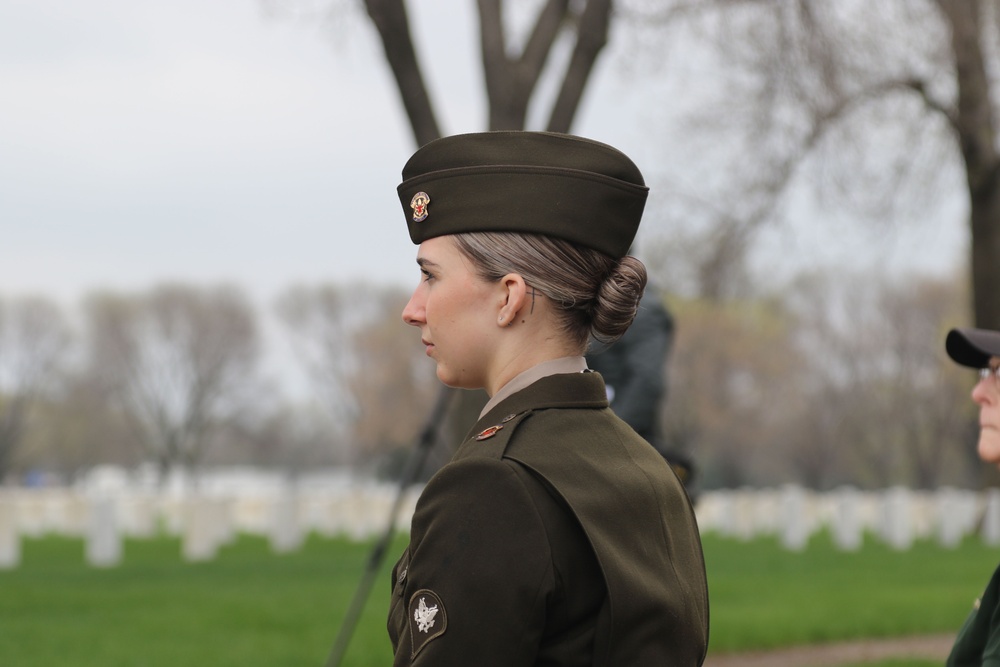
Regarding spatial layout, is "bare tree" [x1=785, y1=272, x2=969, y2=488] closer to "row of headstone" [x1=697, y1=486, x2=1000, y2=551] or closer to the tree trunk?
"row of headstone" [x1=697, y1=486, x2=1000, y2=551]

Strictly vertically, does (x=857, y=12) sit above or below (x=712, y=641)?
above

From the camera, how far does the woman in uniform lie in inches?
72.4

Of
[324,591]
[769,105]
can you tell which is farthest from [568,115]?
[324,591]

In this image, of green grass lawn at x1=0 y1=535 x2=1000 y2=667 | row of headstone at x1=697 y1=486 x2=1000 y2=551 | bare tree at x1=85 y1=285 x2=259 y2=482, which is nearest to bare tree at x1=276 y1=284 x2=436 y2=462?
bare tree at x1=85 y1=285 x2=259 y2=482

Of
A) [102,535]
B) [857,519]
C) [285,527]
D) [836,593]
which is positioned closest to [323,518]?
[285,527]

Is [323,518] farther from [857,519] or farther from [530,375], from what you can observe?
[530,375]

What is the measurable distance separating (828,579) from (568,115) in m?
6.31

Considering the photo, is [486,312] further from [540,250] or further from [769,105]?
[769,105]

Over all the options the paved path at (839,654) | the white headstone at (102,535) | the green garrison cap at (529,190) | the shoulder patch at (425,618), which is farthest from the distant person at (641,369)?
the white headstone at (102,535)

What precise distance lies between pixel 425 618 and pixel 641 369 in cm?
492

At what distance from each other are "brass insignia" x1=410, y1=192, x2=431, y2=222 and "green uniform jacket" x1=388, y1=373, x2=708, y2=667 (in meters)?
0.32

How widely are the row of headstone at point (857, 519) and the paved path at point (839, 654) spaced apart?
11.4 meters

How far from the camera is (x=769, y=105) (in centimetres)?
1410

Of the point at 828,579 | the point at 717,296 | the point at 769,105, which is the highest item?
the point at 769,105
